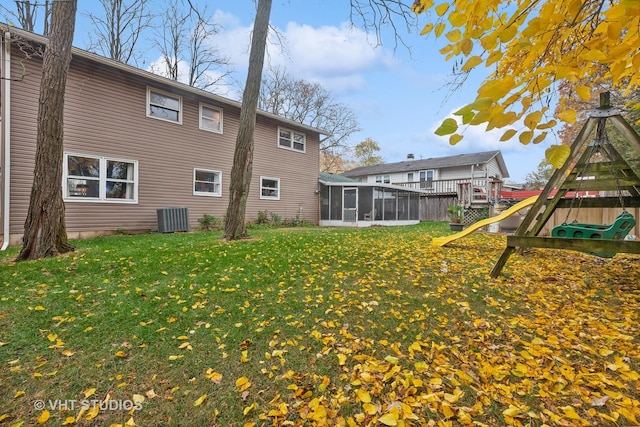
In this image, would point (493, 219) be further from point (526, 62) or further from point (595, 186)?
point (526, 62)

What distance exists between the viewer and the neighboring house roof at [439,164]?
24.9 m

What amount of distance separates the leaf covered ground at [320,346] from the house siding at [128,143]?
4.96m

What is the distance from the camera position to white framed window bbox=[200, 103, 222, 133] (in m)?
11.6

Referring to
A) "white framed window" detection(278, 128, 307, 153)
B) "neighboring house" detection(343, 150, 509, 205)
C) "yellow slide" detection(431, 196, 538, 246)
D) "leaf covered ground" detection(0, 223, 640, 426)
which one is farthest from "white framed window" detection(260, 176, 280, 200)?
"neighboring house" detection(343, 150, 509, 205)

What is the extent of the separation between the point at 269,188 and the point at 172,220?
15.5 ft

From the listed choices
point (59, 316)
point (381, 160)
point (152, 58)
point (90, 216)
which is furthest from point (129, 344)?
point (381, 160)

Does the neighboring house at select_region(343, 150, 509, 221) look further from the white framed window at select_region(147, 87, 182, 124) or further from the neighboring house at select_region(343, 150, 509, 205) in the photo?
the white framed window at select_region(147, 87, 182, 124)

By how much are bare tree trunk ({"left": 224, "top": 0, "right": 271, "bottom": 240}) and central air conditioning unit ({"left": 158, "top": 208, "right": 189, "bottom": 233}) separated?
3.67 m

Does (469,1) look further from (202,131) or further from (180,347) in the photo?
(202,131)

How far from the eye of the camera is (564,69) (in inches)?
54.2

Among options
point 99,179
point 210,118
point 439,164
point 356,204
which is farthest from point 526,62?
point 439,164

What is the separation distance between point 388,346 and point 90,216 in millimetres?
9600

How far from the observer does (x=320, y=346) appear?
2.55 metres

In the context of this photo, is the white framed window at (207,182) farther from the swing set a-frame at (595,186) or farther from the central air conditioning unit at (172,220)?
the swing set a-frame at (595,186)
